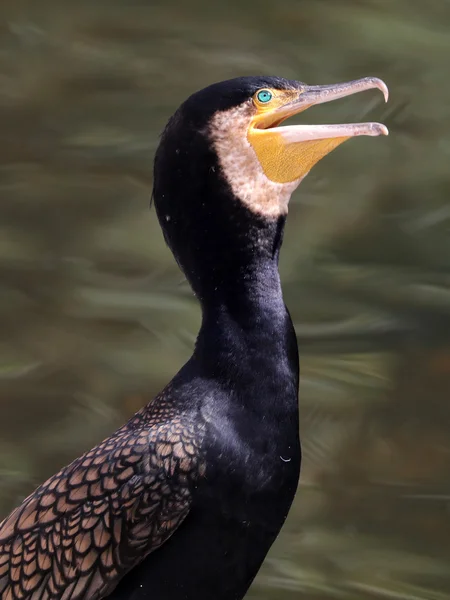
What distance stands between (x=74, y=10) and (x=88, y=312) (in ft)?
4.75

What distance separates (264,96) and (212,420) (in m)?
0.74

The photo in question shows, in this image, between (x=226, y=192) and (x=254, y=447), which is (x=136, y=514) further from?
(x=226, y=192)

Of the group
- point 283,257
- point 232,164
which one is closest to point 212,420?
point 232,164

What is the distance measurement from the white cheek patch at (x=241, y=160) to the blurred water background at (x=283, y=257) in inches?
94.3

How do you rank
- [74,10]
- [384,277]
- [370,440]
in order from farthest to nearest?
1. [74,10]
2. [384,277]
3. [370,440]

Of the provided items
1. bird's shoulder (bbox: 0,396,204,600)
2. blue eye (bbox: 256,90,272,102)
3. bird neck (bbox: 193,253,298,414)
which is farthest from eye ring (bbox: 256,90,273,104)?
bird's shoulder (bbox: 0,396,204,600)

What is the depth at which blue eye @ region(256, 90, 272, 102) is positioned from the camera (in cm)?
284

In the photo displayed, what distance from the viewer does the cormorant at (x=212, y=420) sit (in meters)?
2.79

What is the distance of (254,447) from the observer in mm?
2797

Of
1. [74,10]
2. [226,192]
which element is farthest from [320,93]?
[74,10]

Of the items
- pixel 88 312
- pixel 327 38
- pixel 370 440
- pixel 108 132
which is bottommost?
pixel 370 440

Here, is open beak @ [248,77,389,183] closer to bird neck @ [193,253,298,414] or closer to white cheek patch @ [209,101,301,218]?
white cheek patch @ [209,101,301,218]

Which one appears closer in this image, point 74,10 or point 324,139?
point 324,139

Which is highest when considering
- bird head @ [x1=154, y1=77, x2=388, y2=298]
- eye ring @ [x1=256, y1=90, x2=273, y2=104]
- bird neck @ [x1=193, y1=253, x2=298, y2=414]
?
eye ring @ [x1=256, y1=90, x2=273, y2=104]
